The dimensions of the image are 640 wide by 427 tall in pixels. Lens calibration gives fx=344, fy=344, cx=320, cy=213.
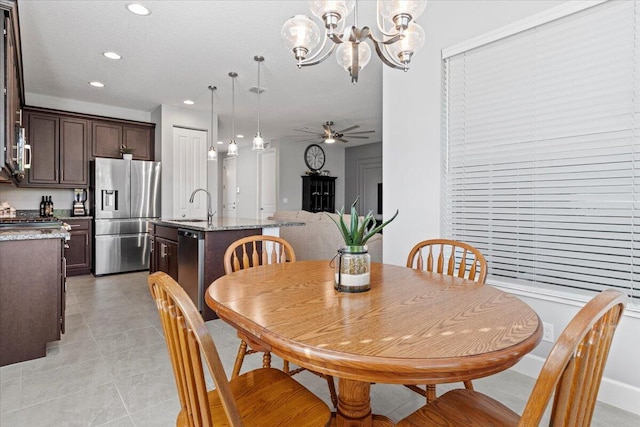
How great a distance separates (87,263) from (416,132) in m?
5.03

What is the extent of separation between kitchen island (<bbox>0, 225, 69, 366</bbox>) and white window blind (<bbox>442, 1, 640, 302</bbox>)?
2.90m

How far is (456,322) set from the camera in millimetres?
1017

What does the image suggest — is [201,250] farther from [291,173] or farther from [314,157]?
[314,157]

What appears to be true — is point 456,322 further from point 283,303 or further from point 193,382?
point 193,382

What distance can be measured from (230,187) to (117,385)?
26.3ft

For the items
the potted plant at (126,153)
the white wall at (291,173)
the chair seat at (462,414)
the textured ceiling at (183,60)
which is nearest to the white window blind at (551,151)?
the textured ceiling at (183,60)

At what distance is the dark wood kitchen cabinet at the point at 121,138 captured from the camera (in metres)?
5.33

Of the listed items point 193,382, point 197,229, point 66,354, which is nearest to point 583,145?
point 193,382

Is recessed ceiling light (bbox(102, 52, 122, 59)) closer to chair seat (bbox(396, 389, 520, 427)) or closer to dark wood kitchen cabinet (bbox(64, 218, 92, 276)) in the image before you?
dark wood kitchen cabinet (bbox(64, 218, 92, 276))

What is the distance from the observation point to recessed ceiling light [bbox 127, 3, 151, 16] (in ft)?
9.03

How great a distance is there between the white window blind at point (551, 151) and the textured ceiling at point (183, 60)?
126cm

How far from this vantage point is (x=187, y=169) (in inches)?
227

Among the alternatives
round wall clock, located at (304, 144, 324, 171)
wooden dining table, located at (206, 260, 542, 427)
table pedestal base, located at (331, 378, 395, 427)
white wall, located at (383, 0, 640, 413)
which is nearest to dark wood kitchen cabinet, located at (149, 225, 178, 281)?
white wall, located at (383, 0, 640, 413)

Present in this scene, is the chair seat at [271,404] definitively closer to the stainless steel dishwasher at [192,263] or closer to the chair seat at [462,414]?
the chair seat at [462,414]
